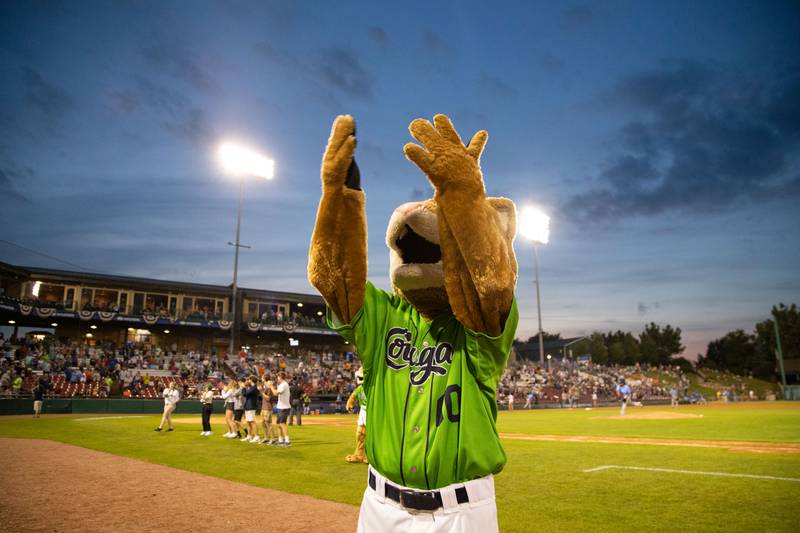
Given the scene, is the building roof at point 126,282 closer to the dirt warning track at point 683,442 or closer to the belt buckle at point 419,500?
the dirt warning track at point 683,442

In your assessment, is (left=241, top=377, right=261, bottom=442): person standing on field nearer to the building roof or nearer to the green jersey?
the green jersey

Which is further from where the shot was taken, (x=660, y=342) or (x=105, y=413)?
(x=660, y=342)

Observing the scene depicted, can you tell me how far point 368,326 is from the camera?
262 centimetres

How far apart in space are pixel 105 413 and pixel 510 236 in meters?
28.4

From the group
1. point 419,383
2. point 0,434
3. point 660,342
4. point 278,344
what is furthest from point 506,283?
point 660,342

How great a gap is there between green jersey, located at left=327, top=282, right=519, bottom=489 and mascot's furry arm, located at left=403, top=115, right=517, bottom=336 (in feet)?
0.41

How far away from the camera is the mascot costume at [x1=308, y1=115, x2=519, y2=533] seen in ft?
7.25

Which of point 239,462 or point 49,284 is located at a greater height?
point 49,284

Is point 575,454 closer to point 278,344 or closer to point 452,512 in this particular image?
point 452,512

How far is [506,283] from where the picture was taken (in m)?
2.21

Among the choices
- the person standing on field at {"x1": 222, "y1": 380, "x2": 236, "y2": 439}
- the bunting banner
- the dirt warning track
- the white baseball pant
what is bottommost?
the dirt warning track

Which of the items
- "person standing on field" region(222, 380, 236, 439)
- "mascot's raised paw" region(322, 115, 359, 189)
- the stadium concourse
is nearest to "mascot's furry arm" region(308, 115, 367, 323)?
"mascot's raised paw" region(322, 115, 359, 189)

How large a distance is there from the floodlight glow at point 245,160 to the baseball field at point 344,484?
1900 cm

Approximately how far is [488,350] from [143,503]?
6499 mm
